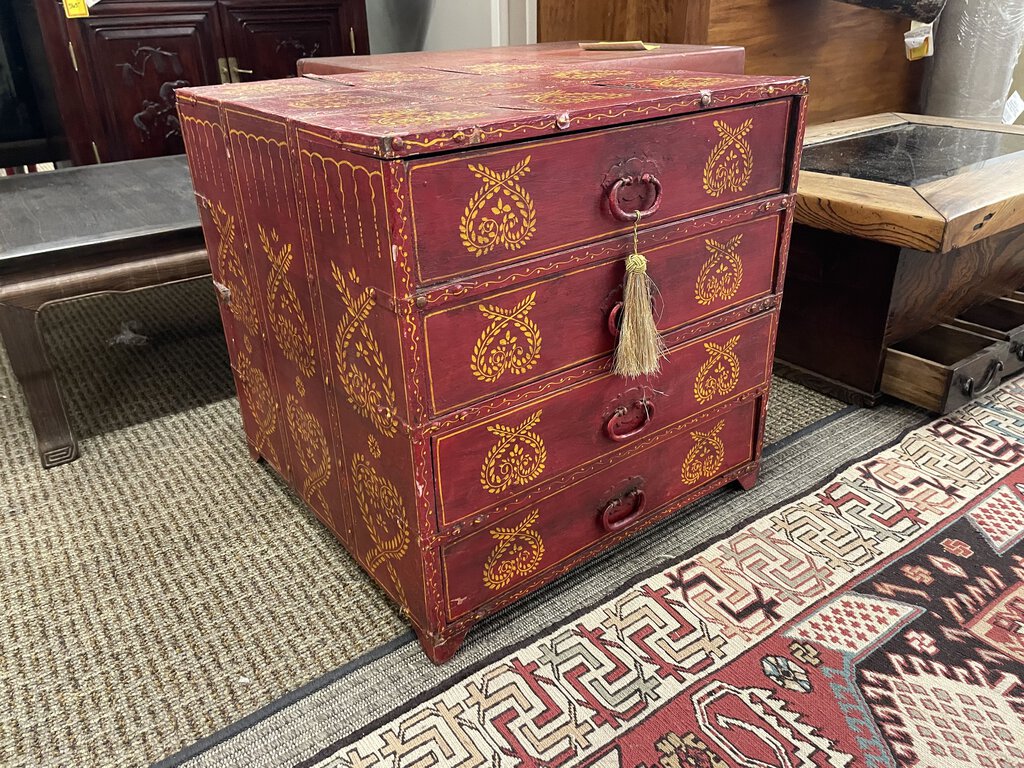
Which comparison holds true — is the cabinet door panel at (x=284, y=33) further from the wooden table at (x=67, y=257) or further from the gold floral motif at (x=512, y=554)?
the gold floral motif at (x=512, y=554)

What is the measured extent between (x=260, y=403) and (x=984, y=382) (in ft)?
4.51

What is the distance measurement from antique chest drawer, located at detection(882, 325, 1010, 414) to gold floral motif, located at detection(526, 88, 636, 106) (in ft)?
2.98

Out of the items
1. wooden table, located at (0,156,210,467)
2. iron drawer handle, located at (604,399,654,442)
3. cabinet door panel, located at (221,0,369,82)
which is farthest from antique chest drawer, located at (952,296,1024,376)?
cabinet door panel, located at (221,0,369,82)

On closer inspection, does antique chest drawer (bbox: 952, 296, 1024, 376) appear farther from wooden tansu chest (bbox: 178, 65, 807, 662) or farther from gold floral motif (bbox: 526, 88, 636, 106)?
gold floral motif (bbox: 526, 88, 636, 106)

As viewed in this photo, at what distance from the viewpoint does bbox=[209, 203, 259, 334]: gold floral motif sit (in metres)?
1.11

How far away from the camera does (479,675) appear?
0.96m

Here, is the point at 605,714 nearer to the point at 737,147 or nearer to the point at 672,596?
the point at 672,596

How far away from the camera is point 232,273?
45.8 inches

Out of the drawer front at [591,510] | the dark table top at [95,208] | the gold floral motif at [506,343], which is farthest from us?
the dark table top at [95,208]

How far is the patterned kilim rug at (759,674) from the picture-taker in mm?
866

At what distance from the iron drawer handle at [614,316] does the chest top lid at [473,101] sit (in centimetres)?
22

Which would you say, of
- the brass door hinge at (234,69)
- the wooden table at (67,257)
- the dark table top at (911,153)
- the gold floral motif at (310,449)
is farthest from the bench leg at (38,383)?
the dark table top at (911,153)

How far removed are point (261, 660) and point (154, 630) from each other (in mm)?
175

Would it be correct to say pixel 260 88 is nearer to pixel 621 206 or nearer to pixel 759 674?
pixel 621 206
